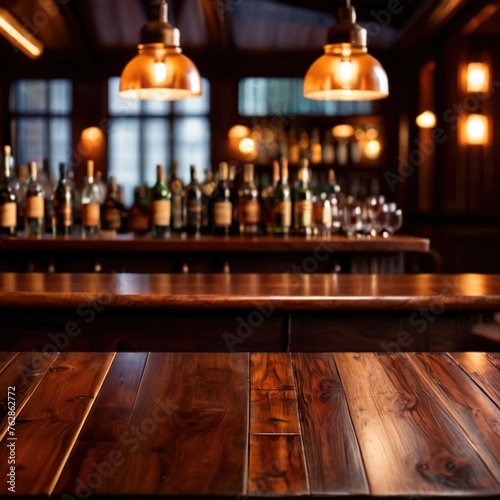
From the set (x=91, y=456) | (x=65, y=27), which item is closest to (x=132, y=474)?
(x=91, y=456)

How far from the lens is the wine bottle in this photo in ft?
13.9

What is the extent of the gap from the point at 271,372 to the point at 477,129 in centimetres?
612

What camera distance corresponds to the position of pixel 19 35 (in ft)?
22.4

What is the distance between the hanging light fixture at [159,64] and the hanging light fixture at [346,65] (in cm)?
52

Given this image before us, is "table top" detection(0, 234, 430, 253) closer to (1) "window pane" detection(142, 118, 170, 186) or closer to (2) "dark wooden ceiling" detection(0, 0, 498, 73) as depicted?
(2) "dark wooden ceiling" detection(0, 0, 498, 73)

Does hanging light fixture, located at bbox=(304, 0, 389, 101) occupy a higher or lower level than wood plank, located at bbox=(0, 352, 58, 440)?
higher

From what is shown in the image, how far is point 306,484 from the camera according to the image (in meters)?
0.91

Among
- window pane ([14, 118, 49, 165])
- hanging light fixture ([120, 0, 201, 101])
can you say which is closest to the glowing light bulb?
hanging light fixture ([120, 0, 201, 101])

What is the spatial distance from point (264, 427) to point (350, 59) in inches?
81.1

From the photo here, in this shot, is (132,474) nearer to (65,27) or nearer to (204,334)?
(204,334)

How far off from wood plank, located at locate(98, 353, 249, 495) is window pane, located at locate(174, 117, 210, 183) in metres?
7.16

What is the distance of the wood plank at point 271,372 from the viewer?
1.33m

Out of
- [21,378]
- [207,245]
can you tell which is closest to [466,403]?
[21,378]

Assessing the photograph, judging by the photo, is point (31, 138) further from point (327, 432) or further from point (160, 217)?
point (327, 432)
